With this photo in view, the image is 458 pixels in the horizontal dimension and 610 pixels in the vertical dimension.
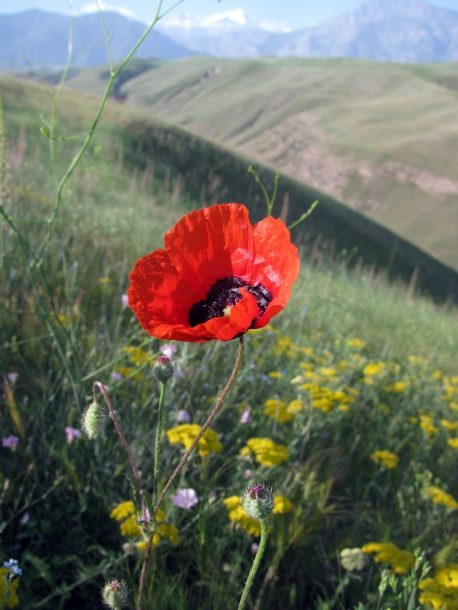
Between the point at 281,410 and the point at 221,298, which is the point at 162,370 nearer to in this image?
the point at 221,298

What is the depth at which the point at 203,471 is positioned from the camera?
1.76 metres

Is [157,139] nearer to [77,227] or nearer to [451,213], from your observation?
[77,227]

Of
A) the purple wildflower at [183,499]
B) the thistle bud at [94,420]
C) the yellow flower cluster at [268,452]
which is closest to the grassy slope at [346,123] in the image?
the yellow flower cluster at [268,452]

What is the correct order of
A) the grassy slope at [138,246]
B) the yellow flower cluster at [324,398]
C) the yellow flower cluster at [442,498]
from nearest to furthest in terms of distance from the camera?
the yellow flower cluster at [442,498]
the yellow flower cluster at [324,398]
the grassy slope at [138,246]

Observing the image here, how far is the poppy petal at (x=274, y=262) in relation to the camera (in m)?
0.94

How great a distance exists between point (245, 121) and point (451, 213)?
48903mm

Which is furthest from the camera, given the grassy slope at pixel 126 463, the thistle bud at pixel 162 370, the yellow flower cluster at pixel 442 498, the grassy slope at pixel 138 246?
the grassy slope at pixel 138 246

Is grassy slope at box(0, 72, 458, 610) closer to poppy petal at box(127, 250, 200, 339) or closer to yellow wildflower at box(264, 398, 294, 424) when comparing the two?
yellow wildflower at box(264, 398, 294, 424)

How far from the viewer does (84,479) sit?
2045 millimetres

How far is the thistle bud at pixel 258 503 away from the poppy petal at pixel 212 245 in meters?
0.46

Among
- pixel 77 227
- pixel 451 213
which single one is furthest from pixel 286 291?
pixel 451 213

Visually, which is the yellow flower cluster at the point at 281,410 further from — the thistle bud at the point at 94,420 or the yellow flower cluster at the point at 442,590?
the thistle bud at the point at 94,420

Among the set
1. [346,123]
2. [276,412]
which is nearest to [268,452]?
[276,412]

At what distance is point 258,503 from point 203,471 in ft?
3.13
